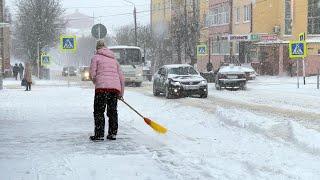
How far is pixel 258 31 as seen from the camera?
5831cm

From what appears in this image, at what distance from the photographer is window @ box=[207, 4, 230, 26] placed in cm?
6689

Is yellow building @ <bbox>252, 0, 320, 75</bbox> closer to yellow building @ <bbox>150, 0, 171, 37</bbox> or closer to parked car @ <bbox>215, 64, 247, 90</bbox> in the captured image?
parked car @ <bbox>215, 64, 247, 90</bbox>

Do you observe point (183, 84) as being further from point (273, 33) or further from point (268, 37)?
point (273, 33)

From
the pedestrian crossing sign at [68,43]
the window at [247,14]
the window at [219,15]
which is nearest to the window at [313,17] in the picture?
the window at [247,14]

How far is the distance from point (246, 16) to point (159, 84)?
35.1 metres

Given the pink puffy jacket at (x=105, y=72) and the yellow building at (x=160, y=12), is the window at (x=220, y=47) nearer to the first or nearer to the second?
the yellow building at (x=160, y=12)

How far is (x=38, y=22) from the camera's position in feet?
207

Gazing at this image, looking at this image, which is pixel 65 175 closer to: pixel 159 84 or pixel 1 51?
pixel 159 84

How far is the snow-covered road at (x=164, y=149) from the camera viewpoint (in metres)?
7.73

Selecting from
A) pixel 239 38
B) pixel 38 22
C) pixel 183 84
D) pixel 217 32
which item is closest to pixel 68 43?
pixel 183 84

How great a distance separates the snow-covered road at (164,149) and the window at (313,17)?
4261 cm

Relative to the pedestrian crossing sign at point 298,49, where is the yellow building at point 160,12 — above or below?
above

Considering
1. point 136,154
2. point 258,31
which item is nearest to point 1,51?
point 258,31

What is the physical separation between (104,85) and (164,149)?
1602 millimetres
